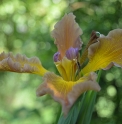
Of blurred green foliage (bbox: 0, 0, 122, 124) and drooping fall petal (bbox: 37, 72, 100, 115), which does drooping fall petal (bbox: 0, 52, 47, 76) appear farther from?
blurred green foliage (bbox: 0, 0, 122, 124)

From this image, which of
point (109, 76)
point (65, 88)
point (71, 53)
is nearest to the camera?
point (65, 88)

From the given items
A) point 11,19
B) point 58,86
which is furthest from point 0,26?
point 58,86

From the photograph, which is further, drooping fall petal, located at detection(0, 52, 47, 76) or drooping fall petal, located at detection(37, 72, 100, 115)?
drooping fall petal, located at detection(0, 52, 47, 76)

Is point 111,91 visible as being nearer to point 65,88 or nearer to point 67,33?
point 67,33

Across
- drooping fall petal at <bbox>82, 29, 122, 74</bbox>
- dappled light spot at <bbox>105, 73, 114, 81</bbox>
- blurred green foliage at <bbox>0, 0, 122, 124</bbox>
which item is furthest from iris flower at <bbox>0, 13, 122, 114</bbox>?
dappled light spot at <bbox>105, 73, 114, 81</bbox>

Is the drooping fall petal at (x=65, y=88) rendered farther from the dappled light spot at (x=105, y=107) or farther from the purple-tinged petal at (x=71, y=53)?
the dappled light spot at (x=105, y=107)

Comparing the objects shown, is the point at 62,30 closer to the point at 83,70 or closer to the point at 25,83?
the point at 83,70

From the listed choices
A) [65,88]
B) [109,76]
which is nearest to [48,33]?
[109,76]
